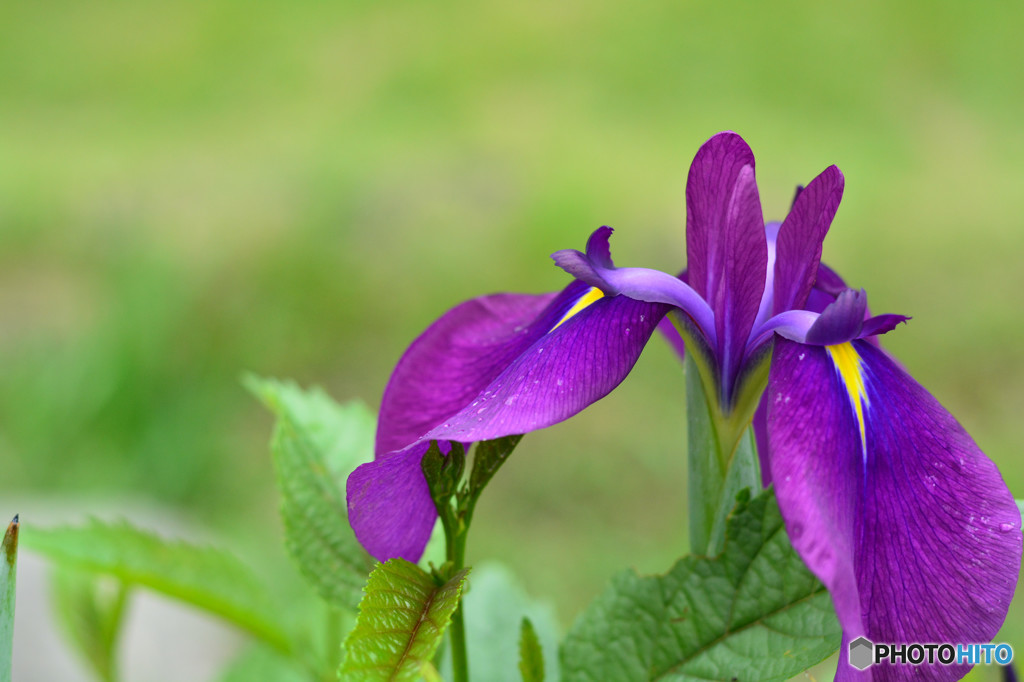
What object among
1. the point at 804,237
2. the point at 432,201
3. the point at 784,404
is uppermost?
the point at 432,201

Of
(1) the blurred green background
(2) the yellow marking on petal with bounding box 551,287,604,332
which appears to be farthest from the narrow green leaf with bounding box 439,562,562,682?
(1) the blurred green background

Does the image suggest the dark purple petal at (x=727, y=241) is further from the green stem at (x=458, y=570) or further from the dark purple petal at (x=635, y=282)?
the green stem at (x=458, y=570)

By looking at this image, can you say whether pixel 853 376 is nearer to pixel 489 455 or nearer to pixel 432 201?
pixel 489 455

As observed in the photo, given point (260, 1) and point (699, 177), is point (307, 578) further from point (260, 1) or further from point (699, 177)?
point (260, 1)

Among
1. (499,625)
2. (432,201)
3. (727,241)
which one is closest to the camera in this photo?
(727,241)

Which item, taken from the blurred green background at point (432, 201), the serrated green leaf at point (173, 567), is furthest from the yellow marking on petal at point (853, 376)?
the blurred green background at point (432, 201)

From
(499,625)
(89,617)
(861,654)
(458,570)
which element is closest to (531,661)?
(458,570)
